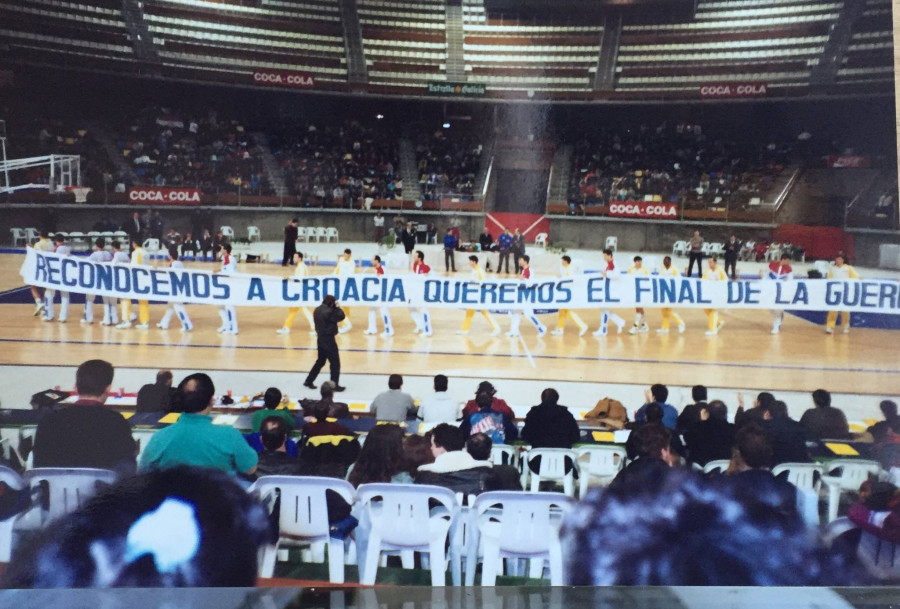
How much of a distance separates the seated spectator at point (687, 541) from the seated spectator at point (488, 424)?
904mm

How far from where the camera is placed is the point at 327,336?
26.0 ft

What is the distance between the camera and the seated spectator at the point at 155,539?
4.17 metres

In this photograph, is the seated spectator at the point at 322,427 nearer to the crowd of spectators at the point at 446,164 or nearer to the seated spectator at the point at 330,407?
the seated spectator at the point at 330,407

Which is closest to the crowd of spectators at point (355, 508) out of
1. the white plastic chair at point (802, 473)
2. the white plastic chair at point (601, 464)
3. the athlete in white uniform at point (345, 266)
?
the white plastic chair at point (802, 473)

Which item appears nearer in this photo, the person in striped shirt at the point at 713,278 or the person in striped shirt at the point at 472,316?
the person in striped shirt at the point at 472,316

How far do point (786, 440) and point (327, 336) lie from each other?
4.95m

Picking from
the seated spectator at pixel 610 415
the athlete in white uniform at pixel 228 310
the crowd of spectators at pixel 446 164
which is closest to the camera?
the seated spectator at pixel 610 415

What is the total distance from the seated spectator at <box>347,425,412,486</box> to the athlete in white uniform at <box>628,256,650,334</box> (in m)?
6.80

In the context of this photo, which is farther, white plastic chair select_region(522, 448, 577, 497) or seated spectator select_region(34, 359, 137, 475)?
white plastic chair select_region(522, 448, 577, 497)

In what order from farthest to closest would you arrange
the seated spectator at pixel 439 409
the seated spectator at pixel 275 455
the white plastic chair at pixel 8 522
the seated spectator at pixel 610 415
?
the seated spectator at pixel 610 415 → the seated spectator at pixel 439 409 → the seated spectator at pixel 275 455 → the white plastic chair at pixel 8 522

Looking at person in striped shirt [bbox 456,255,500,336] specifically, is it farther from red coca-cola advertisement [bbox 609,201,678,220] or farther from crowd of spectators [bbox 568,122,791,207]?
red coca-cola advertisement [bbox 609,201,678,220]

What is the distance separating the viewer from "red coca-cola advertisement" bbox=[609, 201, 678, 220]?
424 inches

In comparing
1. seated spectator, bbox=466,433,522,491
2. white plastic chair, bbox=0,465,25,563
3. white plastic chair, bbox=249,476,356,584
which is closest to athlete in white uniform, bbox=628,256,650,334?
seated spectator, bbox=466,433,522,491

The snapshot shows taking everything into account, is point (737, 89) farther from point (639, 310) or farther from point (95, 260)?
point (95, 260)
